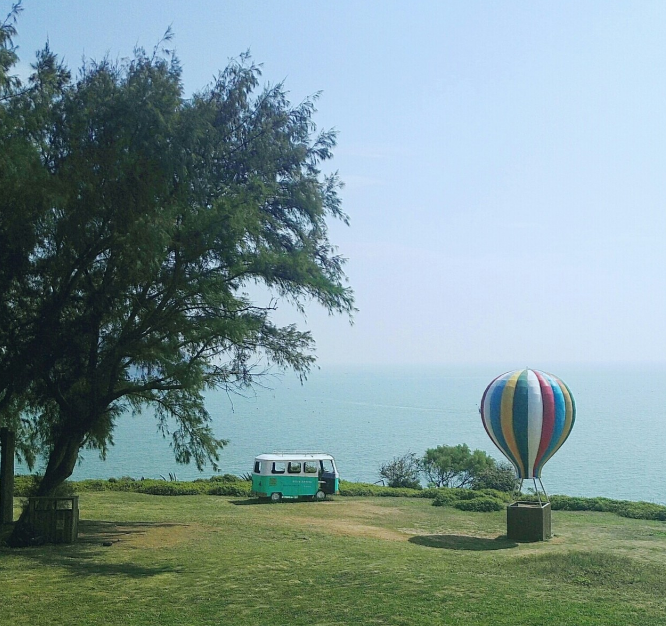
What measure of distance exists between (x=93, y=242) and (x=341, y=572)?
9353mm

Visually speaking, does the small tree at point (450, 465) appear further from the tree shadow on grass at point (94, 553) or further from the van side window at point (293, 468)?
the tree shadow on grass at point (94, 553)

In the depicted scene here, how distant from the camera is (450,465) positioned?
171 feet

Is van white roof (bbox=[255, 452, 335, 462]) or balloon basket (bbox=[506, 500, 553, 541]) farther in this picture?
van white roof (bbox=[255, 452, 335, 462])

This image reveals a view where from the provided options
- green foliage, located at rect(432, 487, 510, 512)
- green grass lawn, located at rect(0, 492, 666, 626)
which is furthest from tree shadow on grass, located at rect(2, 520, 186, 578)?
green foliage, located at rect(432, 487, 510, 512)

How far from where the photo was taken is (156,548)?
18953 mm

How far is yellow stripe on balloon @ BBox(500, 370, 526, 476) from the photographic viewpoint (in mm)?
23562

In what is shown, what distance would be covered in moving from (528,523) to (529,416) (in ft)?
10.4

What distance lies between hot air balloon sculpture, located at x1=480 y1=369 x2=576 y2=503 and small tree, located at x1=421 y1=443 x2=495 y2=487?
2746 centimetres

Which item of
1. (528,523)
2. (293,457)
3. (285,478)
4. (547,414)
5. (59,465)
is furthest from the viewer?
(293,457)

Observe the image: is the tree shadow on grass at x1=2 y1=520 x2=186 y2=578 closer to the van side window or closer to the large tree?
the large tree

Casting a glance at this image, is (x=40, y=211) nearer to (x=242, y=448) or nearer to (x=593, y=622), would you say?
(x=593, y=622)

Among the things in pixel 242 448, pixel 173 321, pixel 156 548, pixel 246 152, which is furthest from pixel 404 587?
pixel 242 448

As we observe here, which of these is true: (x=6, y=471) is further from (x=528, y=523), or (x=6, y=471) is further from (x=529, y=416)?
(x=529, y=416)

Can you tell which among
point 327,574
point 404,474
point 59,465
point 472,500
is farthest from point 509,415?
point 404,474
